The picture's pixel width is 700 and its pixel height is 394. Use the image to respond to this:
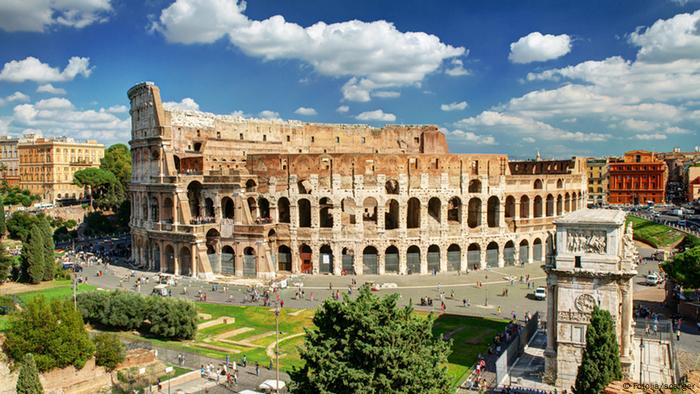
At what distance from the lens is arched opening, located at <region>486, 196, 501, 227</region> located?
62.7m

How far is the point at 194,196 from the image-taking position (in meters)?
64.7

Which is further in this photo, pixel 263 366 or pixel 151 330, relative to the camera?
pixel 151 330

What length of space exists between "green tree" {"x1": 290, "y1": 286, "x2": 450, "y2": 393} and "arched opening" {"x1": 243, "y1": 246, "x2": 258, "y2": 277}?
37263 millimetres

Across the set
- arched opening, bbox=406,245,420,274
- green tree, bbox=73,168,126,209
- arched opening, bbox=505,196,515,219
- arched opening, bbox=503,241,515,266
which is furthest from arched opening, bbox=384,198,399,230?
green tree, bbox=73,168,126,209

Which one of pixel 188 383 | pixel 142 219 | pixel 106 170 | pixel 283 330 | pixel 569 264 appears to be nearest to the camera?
pixel 569 264

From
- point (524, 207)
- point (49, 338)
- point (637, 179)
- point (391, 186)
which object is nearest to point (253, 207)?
point (391, 186)

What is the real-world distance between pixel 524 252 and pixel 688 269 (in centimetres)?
2210

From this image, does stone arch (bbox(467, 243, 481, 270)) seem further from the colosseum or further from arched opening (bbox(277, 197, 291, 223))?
arched opening (bbox(277, 197, 291, 223))

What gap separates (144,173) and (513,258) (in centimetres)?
4278

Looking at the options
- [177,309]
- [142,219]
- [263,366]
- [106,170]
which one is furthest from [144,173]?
[106,170]

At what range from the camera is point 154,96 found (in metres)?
62.9

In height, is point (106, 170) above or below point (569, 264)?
above

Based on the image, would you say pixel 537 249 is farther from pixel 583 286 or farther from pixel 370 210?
pixel 583 286

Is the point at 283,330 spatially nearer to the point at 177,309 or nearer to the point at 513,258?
the point at 177,309
